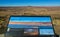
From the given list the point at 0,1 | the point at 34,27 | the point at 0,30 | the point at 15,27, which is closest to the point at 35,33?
the point at 34,27

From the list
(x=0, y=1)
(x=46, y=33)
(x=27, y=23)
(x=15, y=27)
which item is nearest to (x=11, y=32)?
(x=15, y=27)

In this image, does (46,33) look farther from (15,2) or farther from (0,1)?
(0,1)

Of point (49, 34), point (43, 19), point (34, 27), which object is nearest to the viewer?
point (49, 34)

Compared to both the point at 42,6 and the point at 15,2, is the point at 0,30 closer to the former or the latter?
the point at 15,2

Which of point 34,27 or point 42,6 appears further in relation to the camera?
point 42,6

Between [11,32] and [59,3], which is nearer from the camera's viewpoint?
[11,32]

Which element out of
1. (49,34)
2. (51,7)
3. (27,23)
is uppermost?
(51,7)

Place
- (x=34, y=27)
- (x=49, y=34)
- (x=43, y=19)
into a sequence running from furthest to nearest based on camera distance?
(x=43, y=19) → (x=34, y=27) → (x=49, y=34)

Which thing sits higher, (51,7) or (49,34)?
(51,7)

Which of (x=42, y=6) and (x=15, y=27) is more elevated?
(x=42, y=6)
